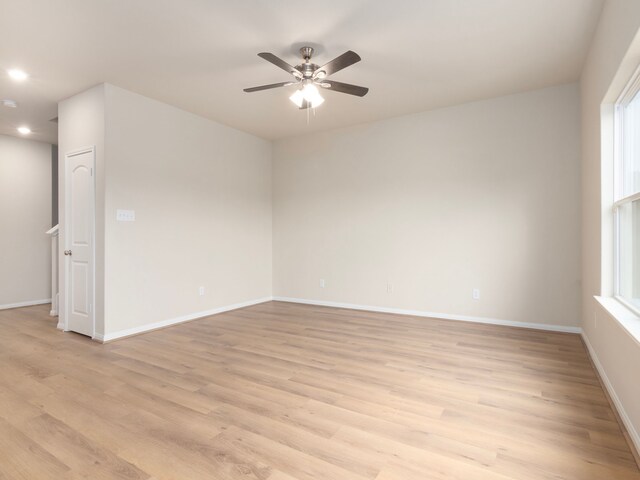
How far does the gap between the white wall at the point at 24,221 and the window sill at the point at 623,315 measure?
7265 mm

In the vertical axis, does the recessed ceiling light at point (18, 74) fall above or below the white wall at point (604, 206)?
above

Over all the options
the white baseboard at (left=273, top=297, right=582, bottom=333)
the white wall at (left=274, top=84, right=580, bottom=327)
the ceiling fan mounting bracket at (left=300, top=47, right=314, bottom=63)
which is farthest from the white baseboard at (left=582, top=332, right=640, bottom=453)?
the ceiling fan mounting bracket at (left=300, top=47, right=314, bottom=63)

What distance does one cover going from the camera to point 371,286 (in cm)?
511

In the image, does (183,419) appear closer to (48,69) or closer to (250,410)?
(250,410)

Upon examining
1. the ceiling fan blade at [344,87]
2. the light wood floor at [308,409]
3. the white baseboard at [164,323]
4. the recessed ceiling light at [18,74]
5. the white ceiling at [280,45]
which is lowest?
the light wood floor at [308,409]

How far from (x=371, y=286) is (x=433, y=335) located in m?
1.43

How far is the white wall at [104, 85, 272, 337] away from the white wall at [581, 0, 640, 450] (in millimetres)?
4292

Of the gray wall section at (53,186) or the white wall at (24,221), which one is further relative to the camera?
the gray wall section at (53,186)

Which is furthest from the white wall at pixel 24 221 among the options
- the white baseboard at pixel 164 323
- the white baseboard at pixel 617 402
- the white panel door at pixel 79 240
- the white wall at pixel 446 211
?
the white baseboard at pixel 617 402

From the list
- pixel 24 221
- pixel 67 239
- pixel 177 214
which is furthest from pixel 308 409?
pixel 24 221

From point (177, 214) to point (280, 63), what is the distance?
2.60 metres

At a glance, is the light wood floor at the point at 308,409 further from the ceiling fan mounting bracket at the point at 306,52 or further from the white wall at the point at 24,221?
the ceiling fan mounting bracket at the point at 306,52

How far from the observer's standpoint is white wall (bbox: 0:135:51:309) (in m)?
5.35

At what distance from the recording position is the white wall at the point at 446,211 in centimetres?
392
